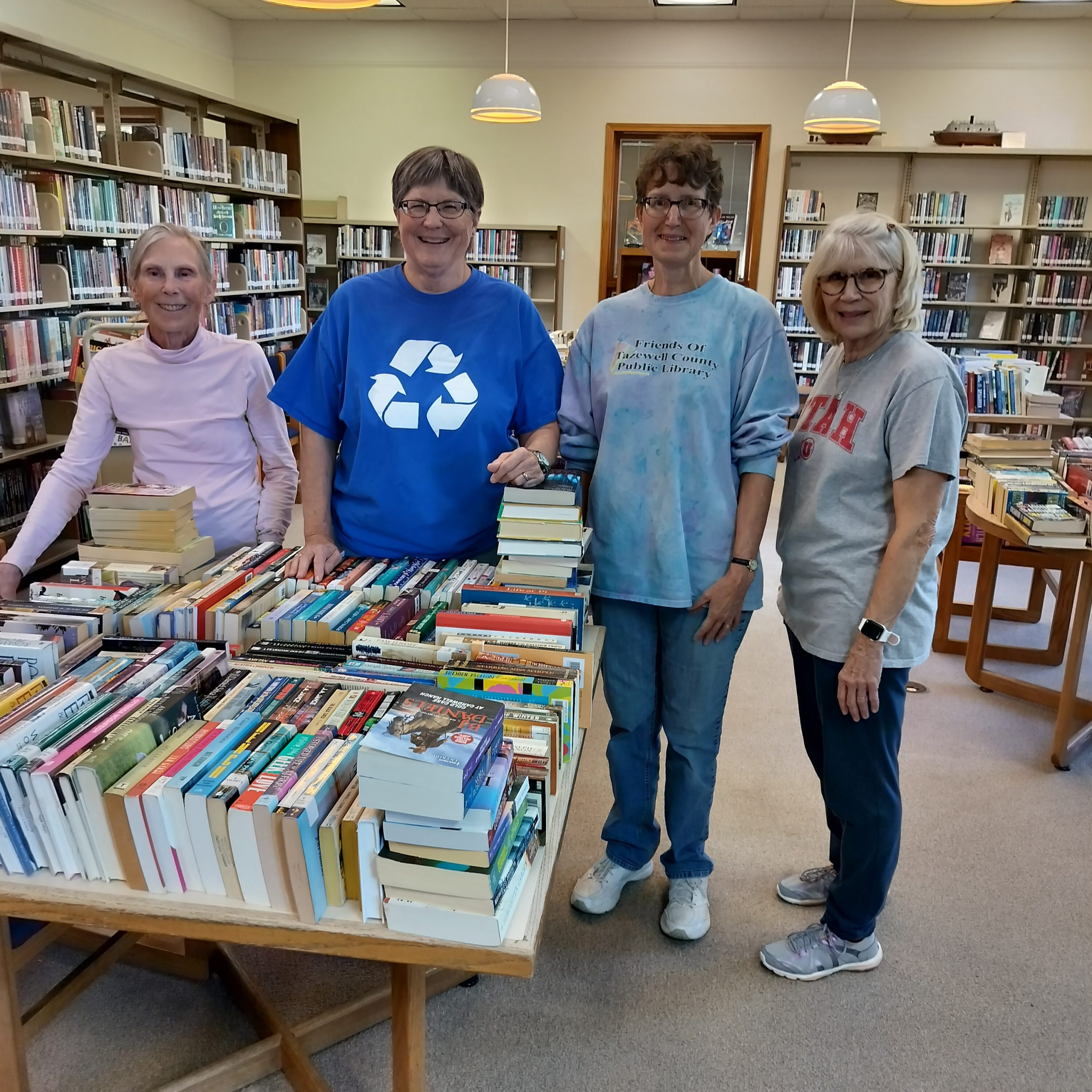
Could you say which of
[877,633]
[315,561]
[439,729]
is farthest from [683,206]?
[439,729]

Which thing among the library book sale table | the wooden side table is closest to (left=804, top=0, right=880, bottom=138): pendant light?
the wooden side table

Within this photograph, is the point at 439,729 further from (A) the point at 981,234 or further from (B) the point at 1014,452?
(A) the point at 981,234

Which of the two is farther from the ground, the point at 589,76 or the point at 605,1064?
the point at 589,76

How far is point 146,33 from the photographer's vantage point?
6984 mm

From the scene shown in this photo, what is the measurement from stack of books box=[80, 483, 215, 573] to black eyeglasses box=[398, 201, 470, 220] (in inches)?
29.0

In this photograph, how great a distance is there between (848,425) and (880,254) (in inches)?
12.3

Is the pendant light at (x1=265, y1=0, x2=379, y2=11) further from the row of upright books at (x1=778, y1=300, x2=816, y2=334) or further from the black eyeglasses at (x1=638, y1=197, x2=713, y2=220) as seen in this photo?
the row of upright books at (x1=778, y1=300, x2=816, y2=334)

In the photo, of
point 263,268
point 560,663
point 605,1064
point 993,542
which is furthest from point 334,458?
point 263,268

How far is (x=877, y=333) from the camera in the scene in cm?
164

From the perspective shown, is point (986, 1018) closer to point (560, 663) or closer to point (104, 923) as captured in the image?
point (560, 663)

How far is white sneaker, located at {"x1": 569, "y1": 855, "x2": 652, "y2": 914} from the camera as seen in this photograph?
2127mm

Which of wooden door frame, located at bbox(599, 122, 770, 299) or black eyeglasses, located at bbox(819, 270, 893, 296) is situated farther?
wooden door frame, located at bbox(599, 122, 770, 299)

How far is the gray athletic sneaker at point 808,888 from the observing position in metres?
2.20

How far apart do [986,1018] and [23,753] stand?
195cm
